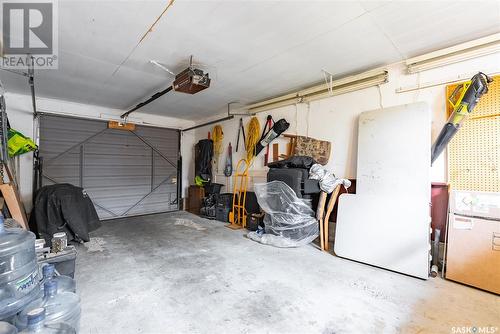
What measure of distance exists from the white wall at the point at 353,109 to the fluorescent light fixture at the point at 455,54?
0.21ft

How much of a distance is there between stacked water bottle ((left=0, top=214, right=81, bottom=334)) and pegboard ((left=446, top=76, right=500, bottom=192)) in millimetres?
3539

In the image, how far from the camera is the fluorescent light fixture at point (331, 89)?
3115mm

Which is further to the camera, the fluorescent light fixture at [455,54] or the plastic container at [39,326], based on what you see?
the fluorescent light fixture at [455,54]

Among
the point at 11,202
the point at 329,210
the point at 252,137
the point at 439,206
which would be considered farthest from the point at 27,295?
the point at 252,137

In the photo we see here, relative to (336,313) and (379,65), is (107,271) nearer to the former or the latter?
(336,313)

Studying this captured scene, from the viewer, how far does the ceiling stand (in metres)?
1.97

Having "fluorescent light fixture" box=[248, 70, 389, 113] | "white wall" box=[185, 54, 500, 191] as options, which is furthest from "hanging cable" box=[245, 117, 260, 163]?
"fluorescent light fixture" box=[248, 70, 389, 113]

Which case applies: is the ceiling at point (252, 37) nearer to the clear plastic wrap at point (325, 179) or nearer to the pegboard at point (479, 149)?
the pegboard at point (479, 149)

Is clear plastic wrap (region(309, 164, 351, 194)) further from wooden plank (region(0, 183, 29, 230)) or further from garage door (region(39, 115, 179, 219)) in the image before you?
garage door (region(39, 115, 179, 219))

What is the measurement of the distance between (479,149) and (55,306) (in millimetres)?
3834

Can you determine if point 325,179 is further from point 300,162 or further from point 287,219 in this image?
point 287,219

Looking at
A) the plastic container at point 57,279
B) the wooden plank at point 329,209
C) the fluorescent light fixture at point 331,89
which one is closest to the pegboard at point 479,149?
the fluorescent light fixture at point 331,89

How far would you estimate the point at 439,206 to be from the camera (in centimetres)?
268

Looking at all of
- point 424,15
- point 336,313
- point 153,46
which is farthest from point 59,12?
point 336,313
